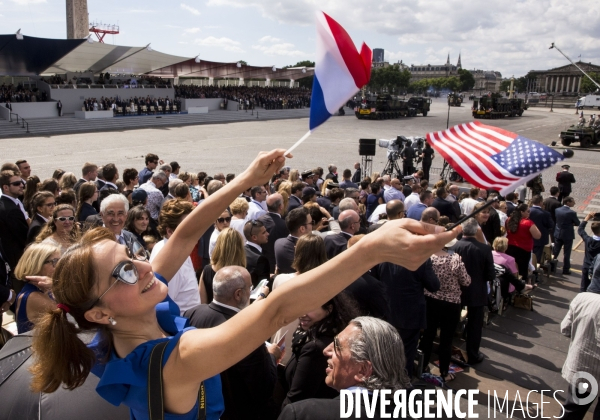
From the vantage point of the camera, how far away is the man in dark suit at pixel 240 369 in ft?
8.91

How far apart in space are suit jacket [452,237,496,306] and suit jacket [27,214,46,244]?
189 inches

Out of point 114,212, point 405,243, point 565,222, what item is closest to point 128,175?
point 114,212

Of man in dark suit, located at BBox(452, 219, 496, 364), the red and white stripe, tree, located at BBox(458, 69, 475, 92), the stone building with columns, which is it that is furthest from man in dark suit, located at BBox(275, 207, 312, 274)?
tree, located at BBox(458, 69, 475, 92)

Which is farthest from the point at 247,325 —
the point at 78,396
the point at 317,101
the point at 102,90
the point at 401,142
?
the point at 102,90

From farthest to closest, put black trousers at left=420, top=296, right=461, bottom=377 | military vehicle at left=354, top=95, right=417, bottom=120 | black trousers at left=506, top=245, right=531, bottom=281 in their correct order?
military vehicle at left=354, top=95, right=417, bottom=120, black trousers at left=506, top=245, right=531, bottom=281, black trousers at left=420, top=296, right=461, bottom=377

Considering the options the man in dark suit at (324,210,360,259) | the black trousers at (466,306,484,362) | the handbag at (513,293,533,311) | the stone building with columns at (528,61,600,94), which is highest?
the stone building with columns at (528,61,600,94)

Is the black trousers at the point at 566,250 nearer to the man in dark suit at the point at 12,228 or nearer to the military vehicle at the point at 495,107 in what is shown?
Answer: the man in dark suit at the point at 12,228

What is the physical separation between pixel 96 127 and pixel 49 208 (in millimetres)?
29221

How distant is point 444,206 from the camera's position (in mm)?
8117

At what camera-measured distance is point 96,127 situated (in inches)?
1241

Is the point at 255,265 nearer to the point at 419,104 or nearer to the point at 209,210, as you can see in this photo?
the point at 209,210

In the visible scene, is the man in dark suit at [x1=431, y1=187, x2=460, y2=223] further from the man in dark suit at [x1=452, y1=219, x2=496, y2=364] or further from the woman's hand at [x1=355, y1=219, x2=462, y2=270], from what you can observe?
the woman's hand at [x1=355, y1=219, x2=462, y2=270]

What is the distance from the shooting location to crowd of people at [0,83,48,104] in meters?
31.5

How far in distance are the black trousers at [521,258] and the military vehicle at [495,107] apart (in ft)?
129
